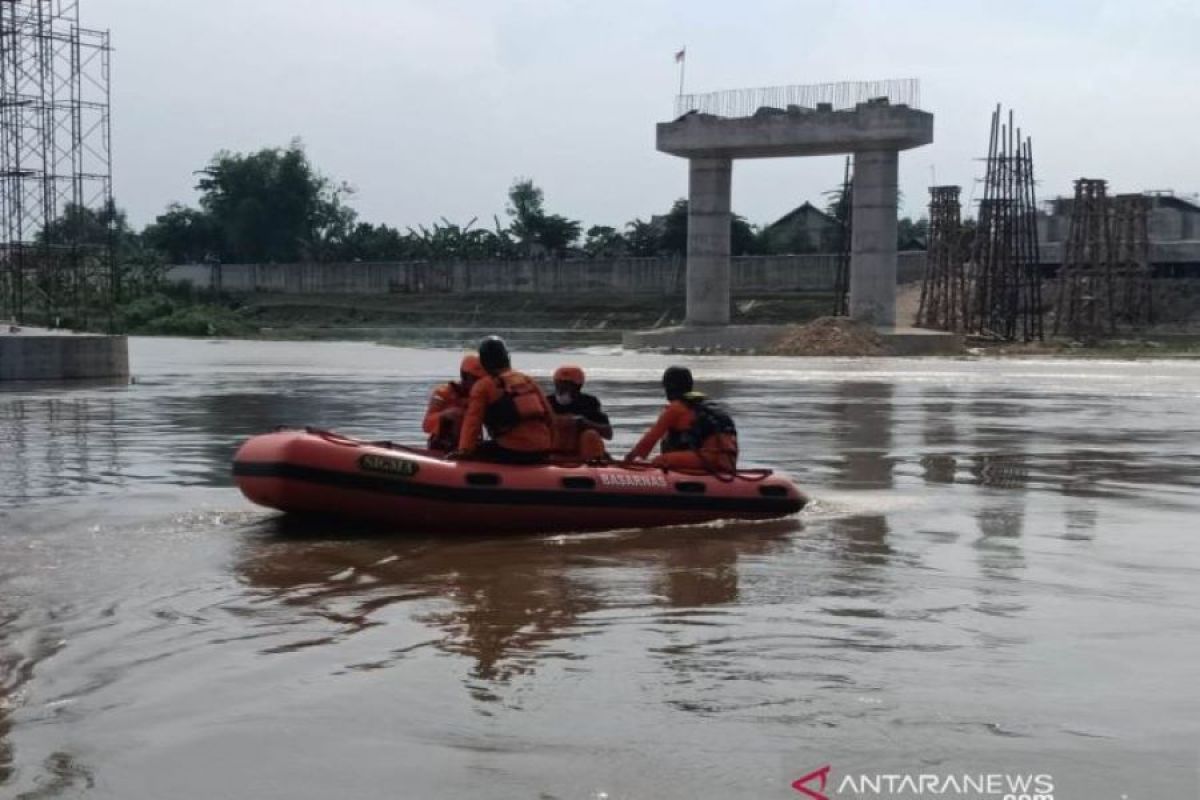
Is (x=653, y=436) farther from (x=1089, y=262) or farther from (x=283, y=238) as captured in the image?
(x=283, y=238)

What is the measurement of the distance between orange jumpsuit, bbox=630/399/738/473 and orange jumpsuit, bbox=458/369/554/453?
0.84m

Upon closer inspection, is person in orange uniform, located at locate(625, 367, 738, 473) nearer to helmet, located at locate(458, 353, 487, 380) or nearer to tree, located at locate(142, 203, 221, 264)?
helmet, located at locate(458, 353, 487, 380)

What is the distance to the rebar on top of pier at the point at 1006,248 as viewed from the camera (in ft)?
154

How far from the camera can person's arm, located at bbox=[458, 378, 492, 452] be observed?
9.66 metres

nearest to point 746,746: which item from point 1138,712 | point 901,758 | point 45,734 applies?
point 901,758

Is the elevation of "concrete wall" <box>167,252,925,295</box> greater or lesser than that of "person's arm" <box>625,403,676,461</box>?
greater

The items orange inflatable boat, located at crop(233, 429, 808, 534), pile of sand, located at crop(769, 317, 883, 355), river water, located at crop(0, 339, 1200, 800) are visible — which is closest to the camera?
river water, located at crop(0, 339, 1200, 800)

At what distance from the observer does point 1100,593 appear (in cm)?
787

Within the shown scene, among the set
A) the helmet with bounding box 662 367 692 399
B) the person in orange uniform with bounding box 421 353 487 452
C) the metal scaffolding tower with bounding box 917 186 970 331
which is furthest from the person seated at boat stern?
the metal scaffolding tower with bounding box 917 186 970 331

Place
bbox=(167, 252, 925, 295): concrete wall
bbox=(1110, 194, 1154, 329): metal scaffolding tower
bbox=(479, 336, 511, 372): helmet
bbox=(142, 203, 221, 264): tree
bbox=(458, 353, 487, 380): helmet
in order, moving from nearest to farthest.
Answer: bbox=(479, 336, 511, 372): helmet
bbox=(458, 353, 487, 380): helmet
bbox=(1110, 194, 1154, 329): metal scaffolding tower
bbox=(167, 252, 925, 295): concrete wall
bbox=(142, 203, 221, 264): tree

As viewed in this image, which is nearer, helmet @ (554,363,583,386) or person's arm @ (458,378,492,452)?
person's arm @ (458,378,492,452)

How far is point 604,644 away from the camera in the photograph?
21.9ft

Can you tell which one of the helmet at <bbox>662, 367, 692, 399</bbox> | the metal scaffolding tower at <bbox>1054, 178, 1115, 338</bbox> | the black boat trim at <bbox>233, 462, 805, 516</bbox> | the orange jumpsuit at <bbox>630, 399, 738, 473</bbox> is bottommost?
the black boat trim at <bbox>233, 462, 805, 516</bbox>

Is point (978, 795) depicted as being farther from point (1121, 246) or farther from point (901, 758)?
point (1121, 246)
